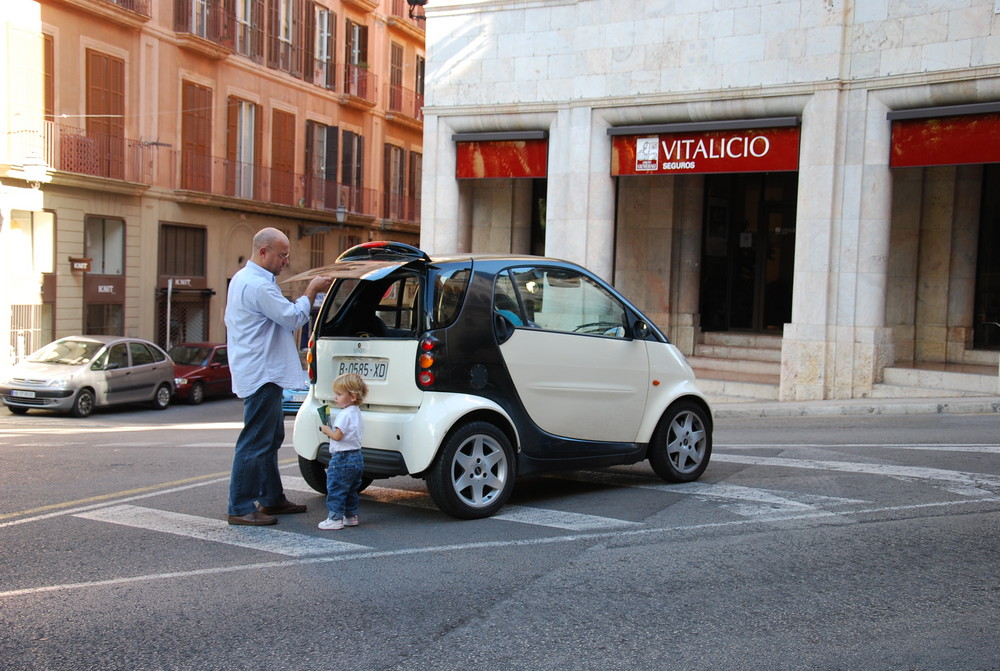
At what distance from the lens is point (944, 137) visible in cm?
1625

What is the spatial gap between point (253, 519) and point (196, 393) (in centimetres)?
2028

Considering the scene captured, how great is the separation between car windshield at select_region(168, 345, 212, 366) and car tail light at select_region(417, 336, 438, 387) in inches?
837

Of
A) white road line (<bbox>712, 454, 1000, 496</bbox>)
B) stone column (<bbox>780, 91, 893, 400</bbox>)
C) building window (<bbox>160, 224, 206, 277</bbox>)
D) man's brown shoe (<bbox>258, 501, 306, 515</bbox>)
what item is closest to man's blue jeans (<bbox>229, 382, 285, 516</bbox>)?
man's brown shoe (<bbox>258, 501, 306, 515</bbox>)

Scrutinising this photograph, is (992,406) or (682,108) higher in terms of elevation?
(682,108)

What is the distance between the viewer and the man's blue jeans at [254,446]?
6758mm

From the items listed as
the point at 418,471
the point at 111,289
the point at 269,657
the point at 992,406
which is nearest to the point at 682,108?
the point at 992,406

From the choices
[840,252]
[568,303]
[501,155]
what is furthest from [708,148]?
[568,303]

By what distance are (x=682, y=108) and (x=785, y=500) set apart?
480 inches

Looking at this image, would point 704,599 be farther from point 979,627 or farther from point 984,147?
point 984,147

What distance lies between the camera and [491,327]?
23.1 ft

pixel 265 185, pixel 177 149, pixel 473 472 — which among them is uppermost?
pixel 177 149

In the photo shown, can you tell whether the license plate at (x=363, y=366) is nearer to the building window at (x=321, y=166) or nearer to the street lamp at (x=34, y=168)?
the street lamp at (x=34, y=168)

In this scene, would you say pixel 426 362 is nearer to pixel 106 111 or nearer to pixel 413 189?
pixel 106 111

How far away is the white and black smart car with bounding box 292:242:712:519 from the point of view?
6.79 m
